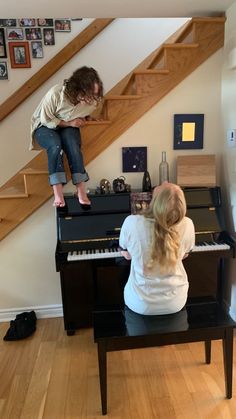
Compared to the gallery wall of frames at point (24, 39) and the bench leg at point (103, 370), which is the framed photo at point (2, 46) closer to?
the gallery wall of frames at point (24, 39)

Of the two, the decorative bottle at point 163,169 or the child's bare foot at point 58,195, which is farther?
the decorative bottle at point 163,169

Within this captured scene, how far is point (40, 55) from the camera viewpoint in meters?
3.12

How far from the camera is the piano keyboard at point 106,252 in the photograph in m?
2.23

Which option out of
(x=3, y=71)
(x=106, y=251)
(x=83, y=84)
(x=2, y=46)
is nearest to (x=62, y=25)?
(x=2, y=46)

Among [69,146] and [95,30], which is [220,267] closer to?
[69,146]

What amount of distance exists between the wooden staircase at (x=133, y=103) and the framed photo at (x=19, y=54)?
111 cm

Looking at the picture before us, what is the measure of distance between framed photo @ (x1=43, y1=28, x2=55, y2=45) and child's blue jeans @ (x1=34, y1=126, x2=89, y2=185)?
1289mm

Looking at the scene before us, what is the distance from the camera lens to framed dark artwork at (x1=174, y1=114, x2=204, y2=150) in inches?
101

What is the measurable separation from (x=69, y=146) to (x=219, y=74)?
1284 millimetres

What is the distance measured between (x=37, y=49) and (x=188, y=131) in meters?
1.66

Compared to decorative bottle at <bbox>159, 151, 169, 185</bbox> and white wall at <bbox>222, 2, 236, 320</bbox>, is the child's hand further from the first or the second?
white wall at <bbox>222, 2, 236, 320</bbox>

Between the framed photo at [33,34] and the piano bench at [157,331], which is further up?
the framed photo at [33,34]

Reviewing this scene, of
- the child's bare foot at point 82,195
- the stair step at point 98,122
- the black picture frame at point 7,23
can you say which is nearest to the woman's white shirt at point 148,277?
the child's bare foot at point 82,195

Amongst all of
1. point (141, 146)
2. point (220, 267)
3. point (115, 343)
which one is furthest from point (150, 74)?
point (115, 343)
